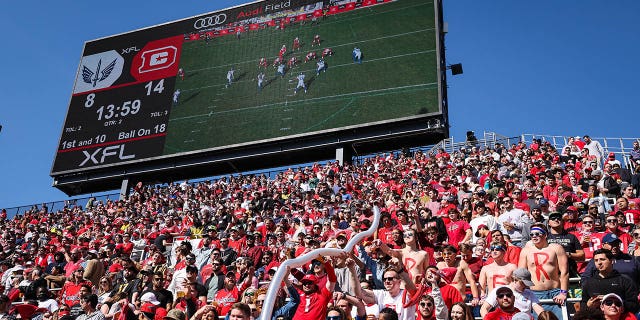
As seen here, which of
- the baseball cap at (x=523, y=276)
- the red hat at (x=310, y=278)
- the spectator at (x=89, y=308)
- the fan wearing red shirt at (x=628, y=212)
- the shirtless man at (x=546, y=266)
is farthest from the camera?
the fan wearing red shirt at (x=628, y=212)

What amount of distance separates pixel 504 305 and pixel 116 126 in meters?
24.7

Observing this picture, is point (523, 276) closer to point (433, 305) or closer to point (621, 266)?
point (433, 305)

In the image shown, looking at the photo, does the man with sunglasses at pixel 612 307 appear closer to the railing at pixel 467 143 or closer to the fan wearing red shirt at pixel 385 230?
Result: the fan wearing red shirt at pixel 385 230

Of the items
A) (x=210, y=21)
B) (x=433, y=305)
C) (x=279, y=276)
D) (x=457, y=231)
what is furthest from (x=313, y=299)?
(x=210, y=21)

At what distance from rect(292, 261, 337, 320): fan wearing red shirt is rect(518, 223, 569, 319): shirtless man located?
233 cm

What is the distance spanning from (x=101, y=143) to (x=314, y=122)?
35.3 feet

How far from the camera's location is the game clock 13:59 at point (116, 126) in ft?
86.9

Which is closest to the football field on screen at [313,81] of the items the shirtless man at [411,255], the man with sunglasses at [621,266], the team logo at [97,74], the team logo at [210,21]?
the team logo at [210,21]

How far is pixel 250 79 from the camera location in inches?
1011

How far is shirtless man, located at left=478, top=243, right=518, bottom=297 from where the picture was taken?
267 inches

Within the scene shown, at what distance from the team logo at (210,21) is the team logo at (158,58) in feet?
5.33

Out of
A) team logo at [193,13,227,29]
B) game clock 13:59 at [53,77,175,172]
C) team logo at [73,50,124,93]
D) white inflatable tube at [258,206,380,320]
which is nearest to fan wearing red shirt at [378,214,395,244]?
white inflatable tube at [258,206,380,320]

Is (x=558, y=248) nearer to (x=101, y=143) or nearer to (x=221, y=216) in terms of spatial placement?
(x=221, y=216)

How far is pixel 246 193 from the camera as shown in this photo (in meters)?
19.8
